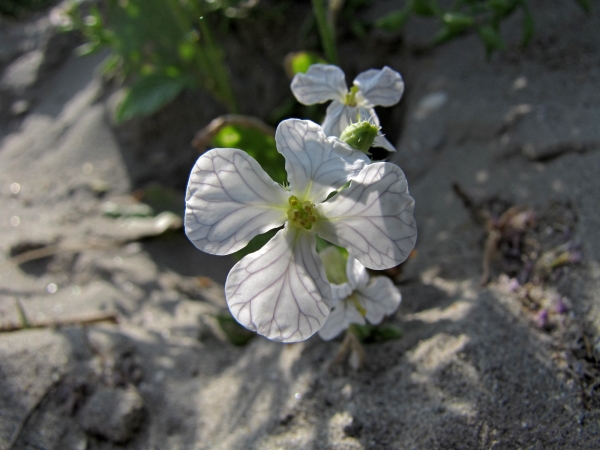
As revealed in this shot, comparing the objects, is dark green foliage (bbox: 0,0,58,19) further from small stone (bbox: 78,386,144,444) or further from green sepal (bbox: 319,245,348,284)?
green sepal (bbox: 319,245,348,284)

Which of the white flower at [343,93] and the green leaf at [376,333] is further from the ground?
the white flower at [343,93]

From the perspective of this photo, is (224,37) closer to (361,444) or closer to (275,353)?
(275,353)

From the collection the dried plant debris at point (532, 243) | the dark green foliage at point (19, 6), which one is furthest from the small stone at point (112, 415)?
the dark green foliage at point (19, 6)

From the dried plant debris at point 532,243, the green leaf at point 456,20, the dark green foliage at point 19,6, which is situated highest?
the dark green foliage at point 19,6

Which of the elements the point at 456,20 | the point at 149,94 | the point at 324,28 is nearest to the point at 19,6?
the point at 149,94

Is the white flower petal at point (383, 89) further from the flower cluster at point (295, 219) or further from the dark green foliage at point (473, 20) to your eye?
the dark green foliage at point (473, 20)

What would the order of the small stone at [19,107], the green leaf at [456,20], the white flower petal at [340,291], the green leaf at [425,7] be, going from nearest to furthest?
the white flower petal at [340,291]
the green leaf at [456,20]
the green leaf at [425,7]
the small stone at [19,107]

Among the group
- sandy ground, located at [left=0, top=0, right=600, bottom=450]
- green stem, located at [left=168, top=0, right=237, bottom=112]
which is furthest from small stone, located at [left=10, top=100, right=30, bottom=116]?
green stem, located at [left=168, top=0, right=237, bottom=112]
